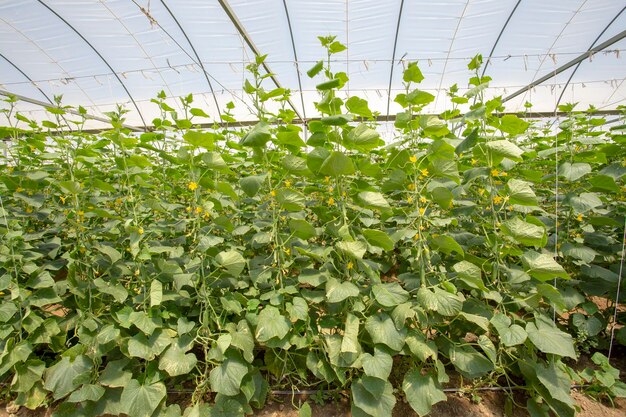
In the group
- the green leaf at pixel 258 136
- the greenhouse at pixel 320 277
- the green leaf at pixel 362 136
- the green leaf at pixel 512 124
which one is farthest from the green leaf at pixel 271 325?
the green leaf at pixel 512 124

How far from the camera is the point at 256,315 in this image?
1788mm

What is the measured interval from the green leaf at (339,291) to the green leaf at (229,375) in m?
0.57

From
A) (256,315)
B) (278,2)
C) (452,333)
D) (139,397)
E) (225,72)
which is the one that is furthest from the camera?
(225,72)

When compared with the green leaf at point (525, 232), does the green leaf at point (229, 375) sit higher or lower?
lower

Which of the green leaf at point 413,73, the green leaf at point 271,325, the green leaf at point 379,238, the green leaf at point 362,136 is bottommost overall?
the green leaf at point 271,325

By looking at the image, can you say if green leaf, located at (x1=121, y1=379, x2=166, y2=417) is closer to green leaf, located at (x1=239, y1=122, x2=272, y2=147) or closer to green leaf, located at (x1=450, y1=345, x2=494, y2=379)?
green leaf, located at (x1=239, y1=122, x2=272, y2=147)

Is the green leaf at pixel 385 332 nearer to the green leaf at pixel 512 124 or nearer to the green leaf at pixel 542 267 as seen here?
the green leaf at pixel 542 267

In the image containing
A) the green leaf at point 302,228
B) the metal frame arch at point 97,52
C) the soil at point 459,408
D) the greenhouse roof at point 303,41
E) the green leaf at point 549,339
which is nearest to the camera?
the green leaf at point 549,339

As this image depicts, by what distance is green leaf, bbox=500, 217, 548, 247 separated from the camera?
162cm

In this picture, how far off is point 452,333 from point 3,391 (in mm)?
2822

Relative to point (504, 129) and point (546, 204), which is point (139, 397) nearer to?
point (504, 129)

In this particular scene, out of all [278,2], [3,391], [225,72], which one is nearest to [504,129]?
[3,391]

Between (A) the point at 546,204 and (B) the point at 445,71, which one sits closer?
(A) the point at 546,204

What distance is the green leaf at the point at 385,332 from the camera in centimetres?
161
